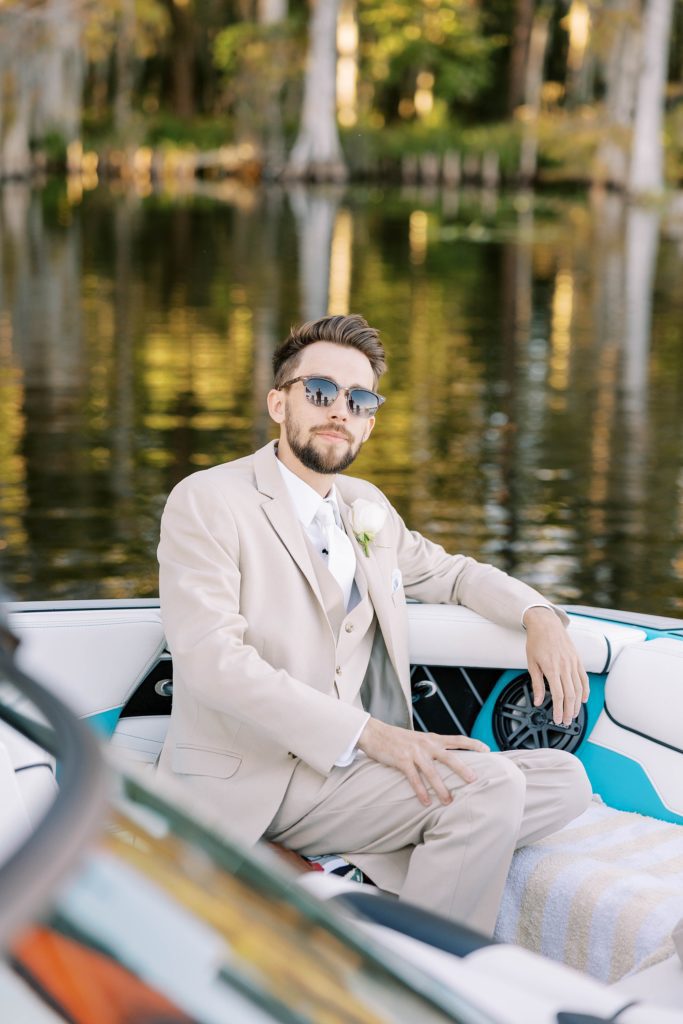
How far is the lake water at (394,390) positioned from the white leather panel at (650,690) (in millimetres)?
4270

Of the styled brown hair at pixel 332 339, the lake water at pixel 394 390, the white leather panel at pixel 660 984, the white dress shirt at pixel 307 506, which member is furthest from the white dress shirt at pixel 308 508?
the lake water at pixel 394 390

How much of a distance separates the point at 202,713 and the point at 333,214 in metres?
31.9

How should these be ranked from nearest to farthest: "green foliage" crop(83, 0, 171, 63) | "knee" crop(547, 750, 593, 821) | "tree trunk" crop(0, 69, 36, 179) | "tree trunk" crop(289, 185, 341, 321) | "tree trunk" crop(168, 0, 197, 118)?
"knee" crop(547, 750, 593, 821) < "tree trunk" crop(289, 185, 341, 321) < "green foliage" crop(83, 0, 171, 63) < "tree trunk" crop(0, 69, 36, 179) < "tree trunk" crop(168, 0, 197, 118)

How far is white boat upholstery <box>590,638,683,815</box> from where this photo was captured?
10.7 ft

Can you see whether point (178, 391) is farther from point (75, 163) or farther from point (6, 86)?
point (75, 163)

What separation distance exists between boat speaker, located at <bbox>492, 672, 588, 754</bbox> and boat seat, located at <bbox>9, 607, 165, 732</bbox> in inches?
30.8

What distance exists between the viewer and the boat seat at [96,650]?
129 inches

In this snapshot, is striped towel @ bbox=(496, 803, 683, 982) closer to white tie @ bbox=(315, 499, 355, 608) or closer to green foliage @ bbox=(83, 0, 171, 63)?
white tie @ bbox=(315, 499, 355, 608)

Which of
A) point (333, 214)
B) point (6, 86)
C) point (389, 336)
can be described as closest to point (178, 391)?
point (389, 336)

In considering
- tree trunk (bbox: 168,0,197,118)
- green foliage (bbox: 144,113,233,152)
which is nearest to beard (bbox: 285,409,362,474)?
green foliage (bbox: 144,113,233,152)

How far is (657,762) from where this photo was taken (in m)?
3.29

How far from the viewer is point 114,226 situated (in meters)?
29.8

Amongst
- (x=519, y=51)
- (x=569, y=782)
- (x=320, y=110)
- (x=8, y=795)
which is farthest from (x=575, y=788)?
(x=519, y=51)

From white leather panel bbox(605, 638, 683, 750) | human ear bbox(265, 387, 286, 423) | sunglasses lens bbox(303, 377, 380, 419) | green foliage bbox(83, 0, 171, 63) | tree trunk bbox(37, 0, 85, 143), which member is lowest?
white leather panel bbox(605, 638, 683, 750)
